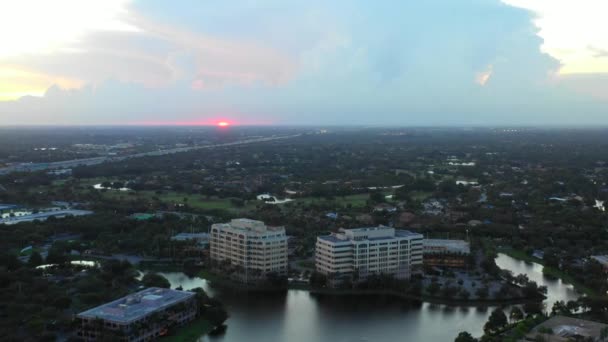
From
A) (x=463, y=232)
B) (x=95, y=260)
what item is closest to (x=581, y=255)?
(x=463, y=232)

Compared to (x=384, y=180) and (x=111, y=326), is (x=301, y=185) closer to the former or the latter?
(x=384, y=180)

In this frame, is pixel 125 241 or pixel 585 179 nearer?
pixel 125 241

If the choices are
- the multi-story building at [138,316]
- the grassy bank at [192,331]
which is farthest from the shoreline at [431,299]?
the multi-story building at [138,316]

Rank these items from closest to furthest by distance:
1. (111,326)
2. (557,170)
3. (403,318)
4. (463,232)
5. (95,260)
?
(111,326) → (403,318) → (95,260) → (463,232) → (557,170)

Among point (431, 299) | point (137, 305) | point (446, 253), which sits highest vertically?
point (137, 305)

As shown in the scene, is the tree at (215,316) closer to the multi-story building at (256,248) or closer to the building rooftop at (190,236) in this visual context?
the multi-story building at (256,248)

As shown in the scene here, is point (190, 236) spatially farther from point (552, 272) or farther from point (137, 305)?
point (552, 272)

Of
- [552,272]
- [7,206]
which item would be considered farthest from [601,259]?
[7,206]
